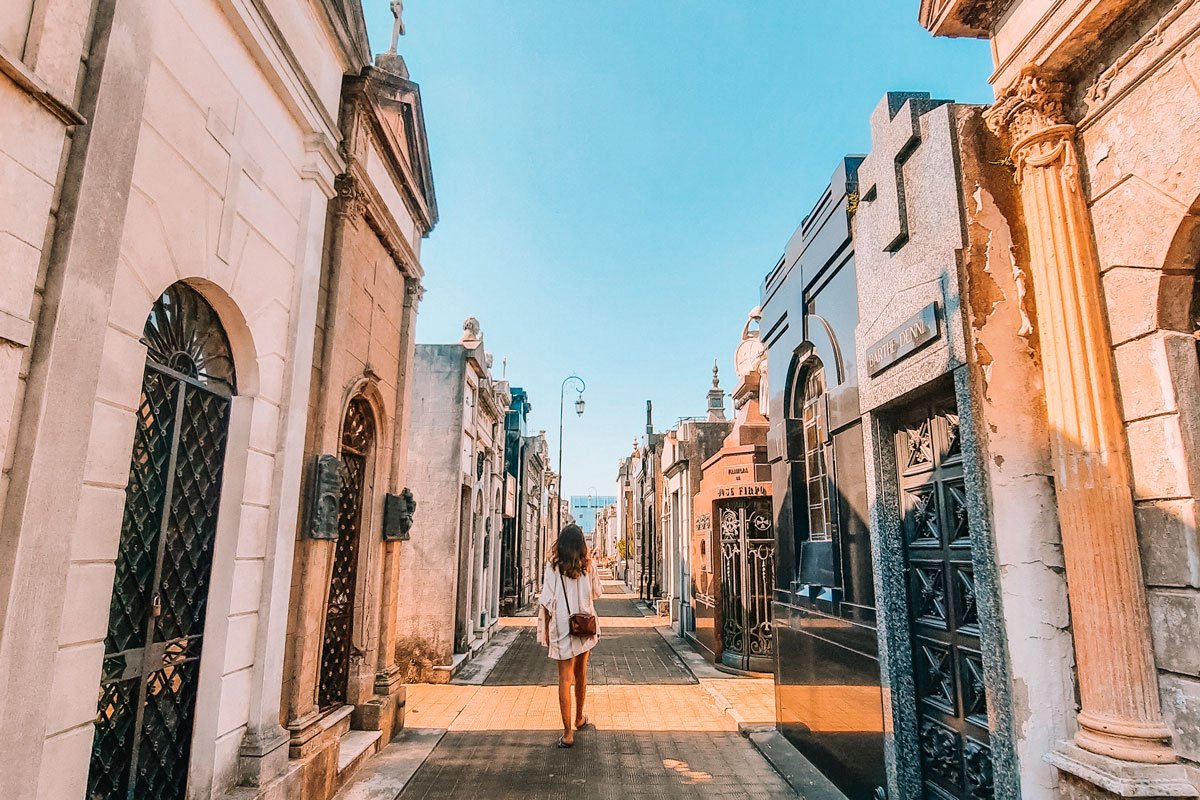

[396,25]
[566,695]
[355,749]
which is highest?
[396,25]

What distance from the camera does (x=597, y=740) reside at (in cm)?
612

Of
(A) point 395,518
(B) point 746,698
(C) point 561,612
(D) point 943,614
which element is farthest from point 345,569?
(B) point 746,698

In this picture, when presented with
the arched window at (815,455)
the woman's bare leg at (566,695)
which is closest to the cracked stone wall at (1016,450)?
the arched window at (815,455)

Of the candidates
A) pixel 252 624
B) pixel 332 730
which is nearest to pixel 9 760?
pixel 252 624

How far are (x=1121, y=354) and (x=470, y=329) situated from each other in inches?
375

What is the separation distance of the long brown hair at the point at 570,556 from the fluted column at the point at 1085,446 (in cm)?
393

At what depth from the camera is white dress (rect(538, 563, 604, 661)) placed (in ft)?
19.5

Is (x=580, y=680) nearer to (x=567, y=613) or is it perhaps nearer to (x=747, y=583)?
(x=567, y=613)

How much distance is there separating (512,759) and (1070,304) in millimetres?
5234

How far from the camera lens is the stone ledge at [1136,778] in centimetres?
241

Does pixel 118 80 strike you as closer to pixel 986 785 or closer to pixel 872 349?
pixel 872 349

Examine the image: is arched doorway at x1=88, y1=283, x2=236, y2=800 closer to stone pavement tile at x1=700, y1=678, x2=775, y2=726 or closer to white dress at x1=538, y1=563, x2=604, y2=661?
white dress at x1=538, y1=563, x2=604, y2=661

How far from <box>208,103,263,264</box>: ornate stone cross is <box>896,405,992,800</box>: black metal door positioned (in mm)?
4238

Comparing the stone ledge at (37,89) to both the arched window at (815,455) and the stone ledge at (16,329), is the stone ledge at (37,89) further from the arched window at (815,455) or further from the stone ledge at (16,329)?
the arched window at (815,455)
